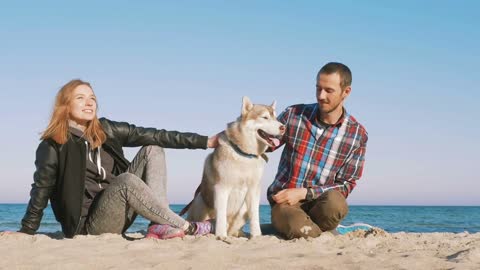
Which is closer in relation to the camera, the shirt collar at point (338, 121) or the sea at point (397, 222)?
the shirt collar at point (338, 121)

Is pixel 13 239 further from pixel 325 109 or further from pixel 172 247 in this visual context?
pixel 325 109

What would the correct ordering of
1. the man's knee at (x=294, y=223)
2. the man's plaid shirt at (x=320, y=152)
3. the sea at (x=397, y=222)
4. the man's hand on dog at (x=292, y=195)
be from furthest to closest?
1. the sea at (x=397, y=222)
2. the man's plaid shirt at (x=320, y=152)
3. the man's hand on dog at (x=292, y=195)
4. the man's knee at (x=294, y=223)

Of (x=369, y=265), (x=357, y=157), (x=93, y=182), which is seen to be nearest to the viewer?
(x=369, y=265)

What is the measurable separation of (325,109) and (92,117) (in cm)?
225

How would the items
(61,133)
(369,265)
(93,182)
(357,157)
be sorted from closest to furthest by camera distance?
(369,265)
(61,133)
(93,182)
(357,157)

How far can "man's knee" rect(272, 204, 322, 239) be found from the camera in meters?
4.88

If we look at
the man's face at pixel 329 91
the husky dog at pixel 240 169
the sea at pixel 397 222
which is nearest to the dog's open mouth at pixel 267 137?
the husky dog at pixel 240 169

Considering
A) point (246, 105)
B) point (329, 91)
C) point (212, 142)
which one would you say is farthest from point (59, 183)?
point (329, 91)

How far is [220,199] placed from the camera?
494 cm

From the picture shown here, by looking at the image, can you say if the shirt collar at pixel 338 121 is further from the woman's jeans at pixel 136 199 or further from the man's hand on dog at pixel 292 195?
the woman's jeans at pixel 136 199

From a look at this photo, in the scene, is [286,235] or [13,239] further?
[286,235]

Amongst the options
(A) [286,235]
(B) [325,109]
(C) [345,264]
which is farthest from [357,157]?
(C) [345,264]

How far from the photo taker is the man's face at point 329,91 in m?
4.96

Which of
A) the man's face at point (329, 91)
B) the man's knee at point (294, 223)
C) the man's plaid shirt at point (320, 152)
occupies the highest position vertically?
the man's face at point (329, 91)
